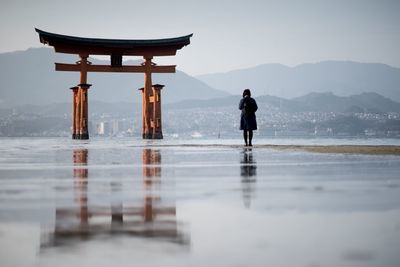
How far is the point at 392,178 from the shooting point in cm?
502

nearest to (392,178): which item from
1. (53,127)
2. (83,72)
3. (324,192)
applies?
(324,192)

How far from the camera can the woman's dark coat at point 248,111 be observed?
14461 mm

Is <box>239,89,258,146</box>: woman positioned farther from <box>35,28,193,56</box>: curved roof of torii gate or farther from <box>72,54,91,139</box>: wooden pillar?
<box>72,54,91,139</box>: wooden pillar

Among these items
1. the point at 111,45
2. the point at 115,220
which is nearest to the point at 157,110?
the point at 111,45

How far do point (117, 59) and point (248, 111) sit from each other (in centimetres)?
1678

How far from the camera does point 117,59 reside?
2975cm

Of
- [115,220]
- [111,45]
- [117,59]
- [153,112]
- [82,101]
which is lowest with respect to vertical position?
[115,220]

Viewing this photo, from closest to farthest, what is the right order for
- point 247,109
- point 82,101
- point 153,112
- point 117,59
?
point 247,109 < point 117,59 < point 82,101 < point 153,112

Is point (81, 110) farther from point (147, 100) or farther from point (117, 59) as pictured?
point (147, 100)

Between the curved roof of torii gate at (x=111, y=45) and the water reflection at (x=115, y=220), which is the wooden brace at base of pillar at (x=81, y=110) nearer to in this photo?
Answer: the curved roof of torii gate at (x=111, y=45)

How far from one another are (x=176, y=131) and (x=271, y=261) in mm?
156020

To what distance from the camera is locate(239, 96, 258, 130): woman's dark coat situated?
14.5m

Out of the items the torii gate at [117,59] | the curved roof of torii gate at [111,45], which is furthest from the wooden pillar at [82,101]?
the curved roof of torii gate at [111,45]

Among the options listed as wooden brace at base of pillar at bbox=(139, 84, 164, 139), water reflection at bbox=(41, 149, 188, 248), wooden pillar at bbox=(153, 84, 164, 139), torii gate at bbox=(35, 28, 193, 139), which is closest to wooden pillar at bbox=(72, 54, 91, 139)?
torii gate at bbox=(35, 28, 193, 139)
